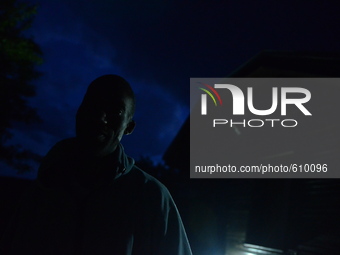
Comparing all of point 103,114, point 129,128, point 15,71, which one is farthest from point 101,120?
point 15,71

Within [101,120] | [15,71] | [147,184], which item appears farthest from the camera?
[15,71]

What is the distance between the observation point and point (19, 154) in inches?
582

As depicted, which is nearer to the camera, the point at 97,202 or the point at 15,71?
the point at 97,202

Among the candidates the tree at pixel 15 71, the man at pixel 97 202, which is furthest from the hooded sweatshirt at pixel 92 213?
the tree at pixel 15 71

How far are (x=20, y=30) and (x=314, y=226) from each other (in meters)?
14.6

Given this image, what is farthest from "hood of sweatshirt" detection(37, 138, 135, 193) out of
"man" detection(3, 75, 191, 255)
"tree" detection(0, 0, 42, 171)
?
"tree" detection(0, 0, 42, 171)

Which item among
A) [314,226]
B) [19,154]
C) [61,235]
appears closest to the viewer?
[61,235]

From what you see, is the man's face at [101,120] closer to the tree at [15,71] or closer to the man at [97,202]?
the man at [97,202]

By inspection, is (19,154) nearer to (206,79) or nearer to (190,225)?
(190,225)

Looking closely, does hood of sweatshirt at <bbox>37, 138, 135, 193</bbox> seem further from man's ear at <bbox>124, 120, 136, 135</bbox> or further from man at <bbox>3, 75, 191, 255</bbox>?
man's ear at <bbox>124, 120, 136, 135</bbox>

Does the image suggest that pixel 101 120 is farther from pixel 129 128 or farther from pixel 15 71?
pixel 15 71

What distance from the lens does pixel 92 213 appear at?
1324 millimetres

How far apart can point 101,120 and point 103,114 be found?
33 millimetres

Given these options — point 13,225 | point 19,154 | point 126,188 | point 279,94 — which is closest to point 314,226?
→ point 279,94
